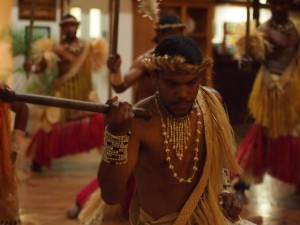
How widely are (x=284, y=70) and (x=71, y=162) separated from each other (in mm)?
2541

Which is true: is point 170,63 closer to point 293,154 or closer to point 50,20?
point 293,154

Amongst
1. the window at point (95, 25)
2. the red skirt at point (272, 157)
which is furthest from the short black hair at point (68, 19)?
the window at point (95, 25)

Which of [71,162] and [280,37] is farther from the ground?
[280,37]

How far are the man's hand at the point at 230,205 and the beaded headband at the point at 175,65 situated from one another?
1.49 feet

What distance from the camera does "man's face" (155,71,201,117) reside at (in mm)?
2031

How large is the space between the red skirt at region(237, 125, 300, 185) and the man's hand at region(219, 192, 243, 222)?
2.25 m

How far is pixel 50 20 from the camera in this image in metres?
7.12

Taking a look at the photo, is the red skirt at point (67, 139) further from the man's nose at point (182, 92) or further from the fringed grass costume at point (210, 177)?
the man's nose at point (182, 92)

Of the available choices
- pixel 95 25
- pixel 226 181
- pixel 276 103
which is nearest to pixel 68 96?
pixel 95 25

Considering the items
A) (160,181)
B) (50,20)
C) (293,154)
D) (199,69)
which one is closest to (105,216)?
(293,154)

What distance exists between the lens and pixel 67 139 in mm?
5516

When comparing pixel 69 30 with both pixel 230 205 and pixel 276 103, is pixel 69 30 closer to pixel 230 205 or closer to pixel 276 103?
pixel 276 103

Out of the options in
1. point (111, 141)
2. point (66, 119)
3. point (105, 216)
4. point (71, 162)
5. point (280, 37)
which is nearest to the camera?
point (111, 141)

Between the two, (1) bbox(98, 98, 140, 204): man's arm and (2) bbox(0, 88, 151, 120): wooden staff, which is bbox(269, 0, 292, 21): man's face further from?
(2) bbox(0, 88, 151, 120): wooden staff
